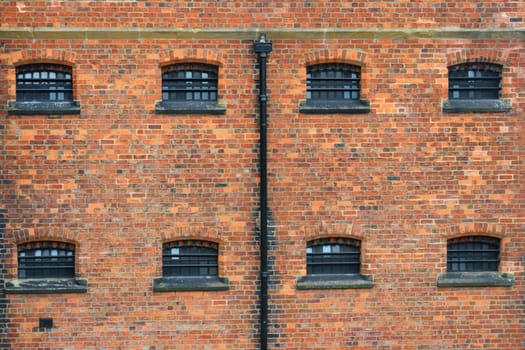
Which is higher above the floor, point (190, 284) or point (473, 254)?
point (473, 254)

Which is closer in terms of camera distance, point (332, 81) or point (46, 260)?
point (46, 260)

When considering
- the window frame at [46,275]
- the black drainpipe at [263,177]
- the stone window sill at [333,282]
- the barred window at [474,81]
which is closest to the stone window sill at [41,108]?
the window frame at [46,275]

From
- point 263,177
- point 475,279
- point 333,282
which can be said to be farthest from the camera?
point 475,279

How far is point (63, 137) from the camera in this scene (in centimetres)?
1209

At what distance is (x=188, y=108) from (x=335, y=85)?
2578 mm

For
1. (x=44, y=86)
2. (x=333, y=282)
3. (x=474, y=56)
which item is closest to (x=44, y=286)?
(x=44, y=86)

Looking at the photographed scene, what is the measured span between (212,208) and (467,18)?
17.9ft

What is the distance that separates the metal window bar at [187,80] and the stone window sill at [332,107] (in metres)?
1.60

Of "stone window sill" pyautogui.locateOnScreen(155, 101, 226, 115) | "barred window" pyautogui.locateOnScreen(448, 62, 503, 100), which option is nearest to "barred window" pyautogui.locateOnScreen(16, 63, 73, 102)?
"stone window sill" pyautogui.locateOnScreen(155, 101, 226, 115)

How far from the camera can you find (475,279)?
12508 mm

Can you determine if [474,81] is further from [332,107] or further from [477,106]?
[332,107]

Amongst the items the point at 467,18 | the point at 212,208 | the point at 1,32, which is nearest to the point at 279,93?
the point at 212,208

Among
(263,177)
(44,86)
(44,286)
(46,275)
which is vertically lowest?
(44,286)

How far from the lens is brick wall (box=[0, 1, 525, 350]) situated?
12.1 m
